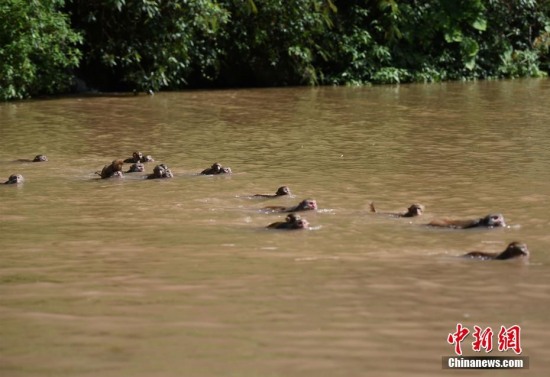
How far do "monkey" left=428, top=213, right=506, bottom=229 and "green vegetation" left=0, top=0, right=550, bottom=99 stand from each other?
44.6 feet

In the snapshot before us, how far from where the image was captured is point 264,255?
786 cm

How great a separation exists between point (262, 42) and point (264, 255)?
1877 cm

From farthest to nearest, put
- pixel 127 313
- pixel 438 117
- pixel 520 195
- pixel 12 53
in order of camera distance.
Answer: pixel 12 53
pixel 438 117
pixel 520 195
pixel 127 313

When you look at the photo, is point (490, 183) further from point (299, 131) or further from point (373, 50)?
point (373, 50)

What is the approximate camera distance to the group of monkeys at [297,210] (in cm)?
761

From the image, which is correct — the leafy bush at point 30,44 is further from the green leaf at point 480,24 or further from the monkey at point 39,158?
the green leaf at point 480,24

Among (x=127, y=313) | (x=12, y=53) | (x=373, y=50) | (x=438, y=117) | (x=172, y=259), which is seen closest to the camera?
(x=127, y=313)

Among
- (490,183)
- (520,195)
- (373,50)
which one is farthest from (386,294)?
(373,50)

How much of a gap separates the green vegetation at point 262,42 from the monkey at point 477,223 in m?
13.6

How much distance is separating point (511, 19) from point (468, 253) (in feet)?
77.8

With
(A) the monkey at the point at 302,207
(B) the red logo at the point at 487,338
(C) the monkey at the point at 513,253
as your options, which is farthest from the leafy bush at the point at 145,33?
(B) the red logo at the point at 487,338

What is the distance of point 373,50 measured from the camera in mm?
27703

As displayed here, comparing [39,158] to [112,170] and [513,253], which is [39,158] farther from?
[513,253]

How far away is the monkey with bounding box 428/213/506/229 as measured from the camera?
8742 millimetres
